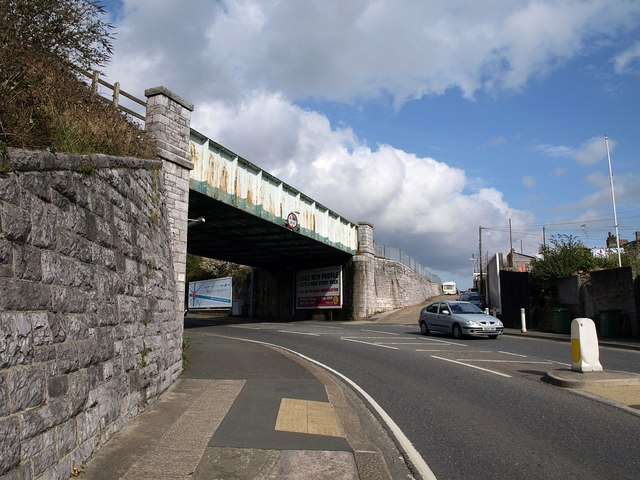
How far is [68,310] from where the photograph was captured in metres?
4.67

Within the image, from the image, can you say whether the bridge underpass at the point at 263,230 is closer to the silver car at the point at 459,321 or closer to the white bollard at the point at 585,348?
the silver car at the point at 459,321

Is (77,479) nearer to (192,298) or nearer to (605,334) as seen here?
(605,334)

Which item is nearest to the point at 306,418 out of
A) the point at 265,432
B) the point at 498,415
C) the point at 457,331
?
the point at 265,432

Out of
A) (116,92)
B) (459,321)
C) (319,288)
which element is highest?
(116,92)

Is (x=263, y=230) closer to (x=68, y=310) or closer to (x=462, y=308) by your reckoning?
(x=462, y=308)

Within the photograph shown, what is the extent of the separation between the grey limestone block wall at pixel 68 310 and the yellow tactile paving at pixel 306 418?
1893mm

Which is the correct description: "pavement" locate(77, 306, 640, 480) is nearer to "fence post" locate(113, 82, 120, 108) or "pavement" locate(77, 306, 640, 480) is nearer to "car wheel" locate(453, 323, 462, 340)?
"fence post" locate(113, 82, 120, 108)

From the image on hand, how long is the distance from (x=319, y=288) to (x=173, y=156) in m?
26.4

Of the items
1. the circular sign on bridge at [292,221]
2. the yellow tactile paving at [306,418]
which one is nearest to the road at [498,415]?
the yellow tactile paving at [306,418]

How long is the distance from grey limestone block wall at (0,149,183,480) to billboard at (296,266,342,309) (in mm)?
29062

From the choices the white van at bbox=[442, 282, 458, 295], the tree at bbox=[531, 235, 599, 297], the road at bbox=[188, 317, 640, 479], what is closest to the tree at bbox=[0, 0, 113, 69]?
the road at bbox=[188, 317, 640, 479]

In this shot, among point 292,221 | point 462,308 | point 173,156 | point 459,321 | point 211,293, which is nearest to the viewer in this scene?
point 173,156

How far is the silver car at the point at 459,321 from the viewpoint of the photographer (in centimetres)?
1869

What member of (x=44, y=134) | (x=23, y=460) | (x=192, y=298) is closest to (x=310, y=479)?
(x=23, y=460)
